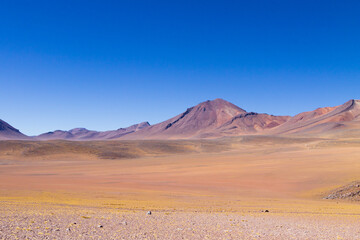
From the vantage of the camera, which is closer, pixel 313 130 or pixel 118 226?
pixel 118 226

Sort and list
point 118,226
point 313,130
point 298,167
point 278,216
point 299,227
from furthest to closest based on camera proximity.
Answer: point 313,130 < point 298,167 < point 278,216 < point 299,227 < point 118,226

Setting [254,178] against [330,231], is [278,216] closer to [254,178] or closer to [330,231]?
[330,231]

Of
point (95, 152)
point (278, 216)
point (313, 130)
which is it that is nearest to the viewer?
point (278, 216)

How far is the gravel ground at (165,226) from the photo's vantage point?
1043 centimetres

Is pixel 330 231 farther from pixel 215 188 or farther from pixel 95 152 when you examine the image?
pixel 95 152

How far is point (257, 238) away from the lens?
10.5 m

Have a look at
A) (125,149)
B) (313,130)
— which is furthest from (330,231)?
(313,130)

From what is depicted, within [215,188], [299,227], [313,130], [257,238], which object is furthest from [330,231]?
[313,130]

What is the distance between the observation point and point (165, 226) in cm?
1194

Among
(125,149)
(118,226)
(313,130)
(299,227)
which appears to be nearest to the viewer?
(118,226)

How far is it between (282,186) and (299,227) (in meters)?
20.8

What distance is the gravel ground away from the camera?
1043cm

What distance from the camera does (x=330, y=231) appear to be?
1177 centimetres

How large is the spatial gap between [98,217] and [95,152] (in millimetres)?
77489
